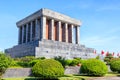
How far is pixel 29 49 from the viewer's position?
129 feet

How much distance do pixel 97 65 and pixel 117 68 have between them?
5643 millimetres

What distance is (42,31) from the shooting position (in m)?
46.0

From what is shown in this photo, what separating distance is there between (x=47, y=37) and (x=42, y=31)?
13.4 ft

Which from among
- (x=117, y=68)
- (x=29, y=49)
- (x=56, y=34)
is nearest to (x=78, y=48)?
(x=56, y=34)

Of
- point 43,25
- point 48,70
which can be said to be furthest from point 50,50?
point 48,70

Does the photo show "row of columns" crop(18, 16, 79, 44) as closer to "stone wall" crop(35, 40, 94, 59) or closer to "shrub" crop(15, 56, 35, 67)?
"stone wall" crop(35, 40, 94, 59)

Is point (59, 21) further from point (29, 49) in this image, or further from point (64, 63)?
point (64, 63)

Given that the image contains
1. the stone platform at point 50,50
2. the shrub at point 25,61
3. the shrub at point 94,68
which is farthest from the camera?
the stone platform at point 50,50

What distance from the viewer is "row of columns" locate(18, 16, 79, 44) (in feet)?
154

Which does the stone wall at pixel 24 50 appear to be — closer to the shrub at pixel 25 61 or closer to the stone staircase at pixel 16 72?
the shrub at pixel 25 61

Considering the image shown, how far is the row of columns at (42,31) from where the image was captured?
4684cm

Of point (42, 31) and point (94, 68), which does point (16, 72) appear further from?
point (42, 31)

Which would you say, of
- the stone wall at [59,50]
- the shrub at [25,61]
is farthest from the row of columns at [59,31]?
the shrub at [25,61]

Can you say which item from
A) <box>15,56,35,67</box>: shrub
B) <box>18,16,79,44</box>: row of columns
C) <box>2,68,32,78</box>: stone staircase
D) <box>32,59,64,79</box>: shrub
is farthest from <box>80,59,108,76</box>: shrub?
<box>18,16,79,44</box>: row of columns
